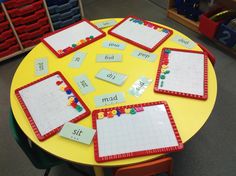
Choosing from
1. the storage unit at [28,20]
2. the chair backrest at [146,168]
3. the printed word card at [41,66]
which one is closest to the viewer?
the chair backrest at [146,168]

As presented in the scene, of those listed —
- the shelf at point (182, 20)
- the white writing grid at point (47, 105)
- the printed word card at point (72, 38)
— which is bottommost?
the shelf at point (182, 20)

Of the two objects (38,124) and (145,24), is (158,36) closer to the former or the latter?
(145,24)

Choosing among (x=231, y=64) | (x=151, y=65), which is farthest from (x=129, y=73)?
(x=231, y=64)

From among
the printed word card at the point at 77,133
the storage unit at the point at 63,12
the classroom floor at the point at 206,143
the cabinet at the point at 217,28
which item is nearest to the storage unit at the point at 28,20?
the storage unit at the point at 63,12

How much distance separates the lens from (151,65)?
139cm

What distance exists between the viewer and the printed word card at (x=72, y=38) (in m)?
1.51

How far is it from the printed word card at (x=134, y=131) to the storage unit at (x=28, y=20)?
5.69ft

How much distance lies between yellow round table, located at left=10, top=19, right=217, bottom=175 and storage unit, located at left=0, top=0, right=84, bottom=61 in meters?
1.07

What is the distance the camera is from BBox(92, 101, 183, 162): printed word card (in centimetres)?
103

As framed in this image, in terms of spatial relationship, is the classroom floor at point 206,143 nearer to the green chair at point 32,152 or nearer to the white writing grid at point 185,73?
the green chair at point 32,152

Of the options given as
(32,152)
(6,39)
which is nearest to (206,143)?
(32,152)

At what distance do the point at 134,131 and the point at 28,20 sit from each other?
1919 mm

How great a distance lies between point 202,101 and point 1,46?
214 centimetres

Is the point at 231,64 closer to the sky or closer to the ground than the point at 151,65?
closer to the ground
